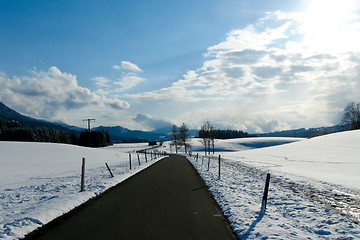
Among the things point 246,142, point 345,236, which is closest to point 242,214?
point 345,236

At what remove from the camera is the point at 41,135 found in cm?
10500

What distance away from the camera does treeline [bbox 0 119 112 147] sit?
98.8 metres

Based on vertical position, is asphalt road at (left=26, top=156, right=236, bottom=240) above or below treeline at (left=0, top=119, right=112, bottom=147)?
below

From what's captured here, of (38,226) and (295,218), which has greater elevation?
(38,226)

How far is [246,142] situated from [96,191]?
352ft

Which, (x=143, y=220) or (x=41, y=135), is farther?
(x=41, y=135)

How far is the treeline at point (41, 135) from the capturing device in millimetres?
98812

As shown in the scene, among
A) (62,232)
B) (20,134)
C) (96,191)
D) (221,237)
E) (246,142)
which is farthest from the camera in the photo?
(246,142)

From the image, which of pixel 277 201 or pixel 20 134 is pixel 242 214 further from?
pixel 20 134

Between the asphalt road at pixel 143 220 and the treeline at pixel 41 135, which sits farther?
the treeline at pixel 41 135

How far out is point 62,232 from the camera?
5.93 m

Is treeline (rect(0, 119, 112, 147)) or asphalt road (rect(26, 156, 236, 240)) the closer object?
asphalt road (rect(26, 156, 236, 240))

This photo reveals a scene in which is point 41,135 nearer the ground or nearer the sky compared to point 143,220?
nearer the sky

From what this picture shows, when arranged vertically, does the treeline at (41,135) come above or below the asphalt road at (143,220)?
above
